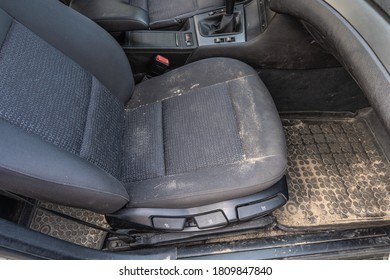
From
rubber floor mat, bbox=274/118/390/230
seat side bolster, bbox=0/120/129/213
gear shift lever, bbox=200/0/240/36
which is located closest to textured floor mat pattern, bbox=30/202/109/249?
seat side bolster, bbox=0/120/129/213

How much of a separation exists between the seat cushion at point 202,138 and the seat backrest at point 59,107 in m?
0.07

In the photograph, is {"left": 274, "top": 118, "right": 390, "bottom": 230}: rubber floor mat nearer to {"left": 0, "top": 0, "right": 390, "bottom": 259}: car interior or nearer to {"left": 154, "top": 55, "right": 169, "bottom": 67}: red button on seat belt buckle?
{"left": 0, "top": 0, "right": 390, "bottom": 259}: car interior

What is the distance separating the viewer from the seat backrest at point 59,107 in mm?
669

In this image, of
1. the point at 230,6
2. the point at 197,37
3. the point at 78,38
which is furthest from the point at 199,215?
the point at 230,6

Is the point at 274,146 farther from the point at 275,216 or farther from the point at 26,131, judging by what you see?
the point at 26,131

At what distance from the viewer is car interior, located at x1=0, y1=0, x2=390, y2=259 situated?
2.48ft

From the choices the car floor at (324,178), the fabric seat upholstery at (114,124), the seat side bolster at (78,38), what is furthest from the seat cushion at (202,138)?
the car floor at (324,178)

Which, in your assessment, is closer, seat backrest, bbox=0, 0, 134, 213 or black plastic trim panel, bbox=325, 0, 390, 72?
seat backrest, bbox=0, 0, 134, 213

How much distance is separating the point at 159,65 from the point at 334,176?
0.74 m

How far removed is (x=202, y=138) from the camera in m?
0.99

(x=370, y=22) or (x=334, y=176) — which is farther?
(x=334, y=176)

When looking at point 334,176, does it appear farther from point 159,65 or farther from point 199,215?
point 159,65

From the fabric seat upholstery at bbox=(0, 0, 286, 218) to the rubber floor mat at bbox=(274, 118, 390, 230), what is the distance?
32 centimetres

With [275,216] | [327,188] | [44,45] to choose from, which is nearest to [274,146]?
[275,216]
